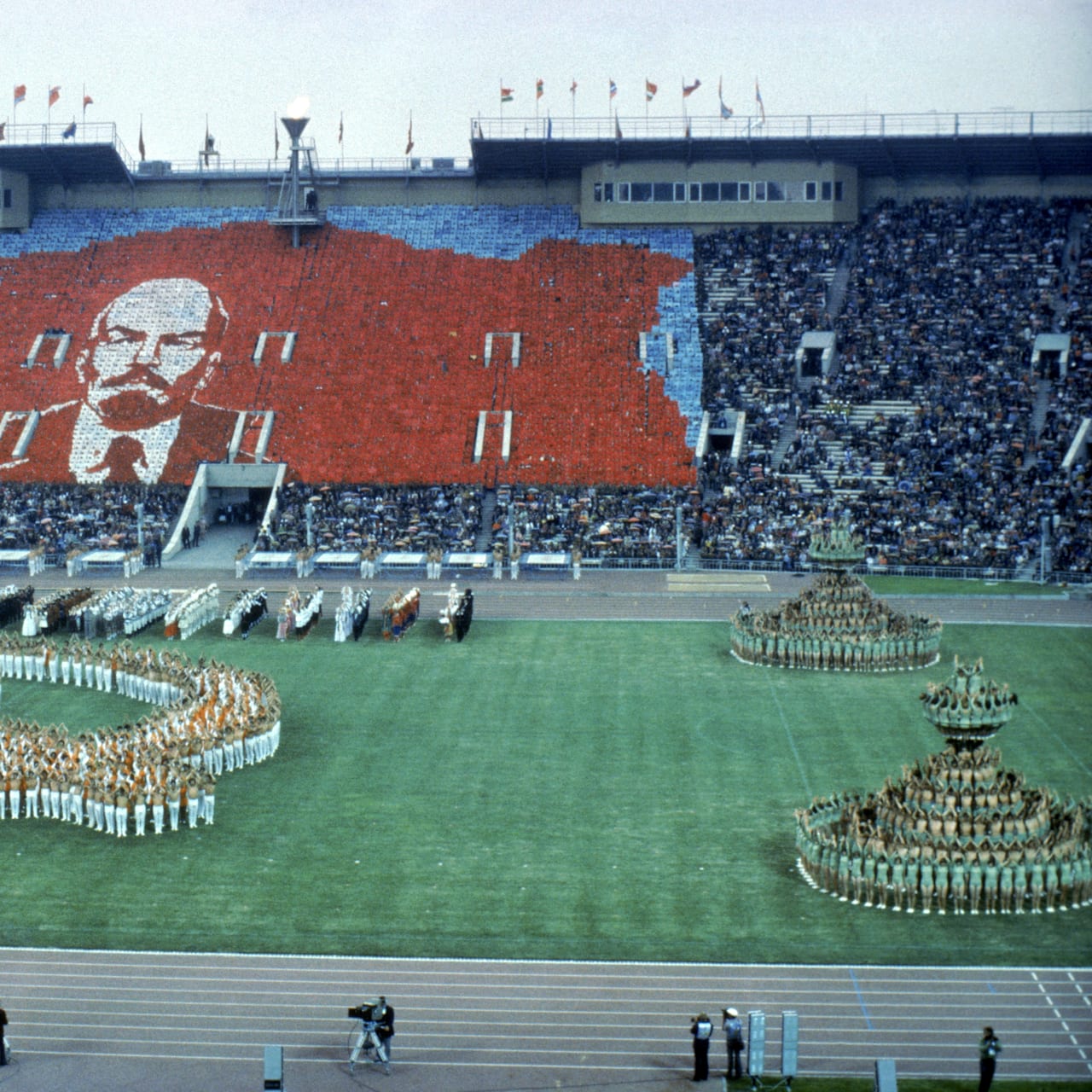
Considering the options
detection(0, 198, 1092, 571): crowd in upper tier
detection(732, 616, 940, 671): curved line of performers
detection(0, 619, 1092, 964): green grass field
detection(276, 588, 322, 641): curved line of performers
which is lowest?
detection(0, 619, 1092, 964): green grass field

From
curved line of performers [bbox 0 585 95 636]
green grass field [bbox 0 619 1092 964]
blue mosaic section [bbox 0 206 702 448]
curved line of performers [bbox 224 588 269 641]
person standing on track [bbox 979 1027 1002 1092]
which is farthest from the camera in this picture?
blue mosaic section [bbox 0 206 702 448]

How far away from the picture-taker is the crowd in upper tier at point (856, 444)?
62750 mm

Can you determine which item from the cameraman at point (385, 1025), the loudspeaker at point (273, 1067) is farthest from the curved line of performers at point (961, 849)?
the loudspeaker at point (273, 1067)

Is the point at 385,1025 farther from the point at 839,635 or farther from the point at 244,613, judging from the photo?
the point at 244,613

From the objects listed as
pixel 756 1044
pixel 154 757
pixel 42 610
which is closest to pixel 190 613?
pixel 42 610

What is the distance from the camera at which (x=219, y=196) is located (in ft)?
275

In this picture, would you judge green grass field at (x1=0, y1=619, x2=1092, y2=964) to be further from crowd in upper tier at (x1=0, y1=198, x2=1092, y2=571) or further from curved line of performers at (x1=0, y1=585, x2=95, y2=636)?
crowd in upper tier at (x1=0, y1=198, x2=1092, y2=571)

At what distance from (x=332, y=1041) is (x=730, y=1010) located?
4.78m

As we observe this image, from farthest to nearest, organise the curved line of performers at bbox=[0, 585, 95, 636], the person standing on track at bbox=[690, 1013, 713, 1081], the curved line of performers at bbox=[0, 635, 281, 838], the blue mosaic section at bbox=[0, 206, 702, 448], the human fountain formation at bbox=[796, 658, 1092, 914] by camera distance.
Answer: the blue mosaic section at bbox=[0, 206, 702, 448] < the curved line of performers at bbox=[0, 585, 95, 636] < the curved line of performers at bbox=[0, 635, 281, 838] < the human fountain formation at bbox=[796, 658, 1092, 914] < the person standing on track at bbox=[690, 1013, 713, 1081]

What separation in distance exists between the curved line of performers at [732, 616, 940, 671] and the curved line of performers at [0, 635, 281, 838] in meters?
13.5

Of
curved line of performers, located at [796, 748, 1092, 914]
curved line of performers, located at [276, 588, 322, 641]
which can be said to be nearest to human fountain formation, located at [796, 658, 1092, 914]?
curved line of performers, located at [796, 748, 1092, 914]

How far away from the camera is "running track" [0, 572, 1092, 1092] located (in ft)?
67.4

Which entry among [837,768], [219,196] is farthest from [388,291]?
[837,768]

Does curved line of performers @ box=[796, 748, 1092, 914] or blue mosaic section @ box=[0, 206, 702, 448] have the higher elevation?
blue mosaic section @ box=[0, 206, 702, 448]
